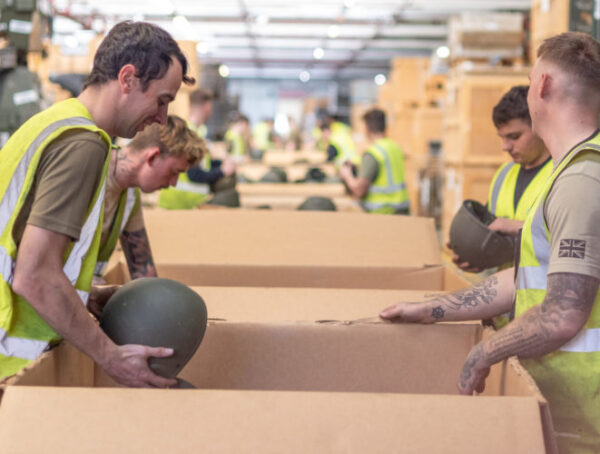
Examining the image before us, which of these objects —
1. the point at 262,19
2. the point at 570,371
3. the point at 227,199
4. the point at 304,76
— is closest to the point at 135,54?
the point at 570,371

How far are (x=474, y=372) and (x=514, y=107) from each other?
149cm

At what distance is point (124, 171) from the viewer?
7.80 feet

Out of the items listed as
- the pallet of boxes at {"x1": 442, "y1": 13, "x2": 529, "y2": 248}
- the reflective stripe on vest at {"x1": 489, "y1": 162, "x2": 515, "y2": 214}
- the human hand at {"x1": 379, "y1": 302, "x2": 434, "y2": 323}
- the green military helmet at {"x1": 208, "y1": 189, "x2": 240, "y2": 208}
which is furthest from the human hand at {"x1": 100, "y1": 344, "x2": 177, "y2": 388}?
the pallet of boxes at {"x1": 442, "y1": 13, "x2": 529, "y2": 248}

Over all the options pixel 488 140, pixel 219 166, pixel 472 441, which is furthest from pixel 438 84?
pixel 472 441

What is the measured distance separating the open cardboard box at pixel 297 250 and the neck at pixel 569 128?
1074mm

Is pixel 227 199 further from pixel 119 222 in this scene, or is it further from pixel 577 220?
pixel 577 220

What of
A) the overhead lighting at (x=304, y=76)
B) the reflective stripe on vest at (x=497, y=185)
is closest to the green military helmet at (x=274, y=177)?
the reflective stripe on vest at (x=497, y=185)

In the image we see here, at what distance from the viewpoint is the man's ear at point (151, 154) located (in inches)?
94.7

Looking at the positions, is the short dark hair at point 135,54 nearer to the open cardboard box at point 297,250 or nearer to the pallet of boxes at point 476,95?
the open cardboard box at point 297,250

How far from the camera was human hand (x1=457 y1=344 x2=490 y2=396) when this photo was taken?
151cm

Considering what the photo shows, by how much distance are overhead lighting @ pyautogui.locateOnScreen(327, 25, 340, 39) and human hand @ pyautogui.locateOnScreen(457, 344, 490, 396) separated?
53.0 feet

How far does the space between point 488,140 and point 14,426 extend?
19.0 ft

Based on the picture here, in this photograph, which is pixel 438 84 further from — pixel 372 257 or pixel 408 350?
pixel 408 350

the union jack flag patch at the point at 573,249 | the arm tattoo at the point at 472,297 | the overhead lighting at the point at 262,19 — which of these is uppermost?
the overhead lighting at the point at 262,19
